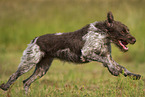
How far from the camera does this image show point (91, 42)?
23.6ft

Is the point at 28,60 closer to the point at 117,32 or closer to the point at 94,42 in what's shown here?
the point at 94,42

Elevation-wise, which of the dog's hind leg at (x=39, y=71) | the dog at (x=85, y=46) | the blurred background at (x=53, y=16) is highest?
the blurred background at (x=53, y=16)

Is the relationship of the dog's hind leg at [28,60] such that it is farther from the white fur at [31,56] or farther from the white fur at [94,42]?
the white fur at [94,42]

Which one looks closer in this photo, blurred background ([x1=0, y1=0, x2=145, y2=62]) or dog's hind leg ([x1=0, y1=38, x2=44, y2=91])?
dog's hind leg ([x1=0, y1=38, x2=44, y2=91])

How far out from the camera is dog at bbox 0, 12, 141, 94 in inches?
282

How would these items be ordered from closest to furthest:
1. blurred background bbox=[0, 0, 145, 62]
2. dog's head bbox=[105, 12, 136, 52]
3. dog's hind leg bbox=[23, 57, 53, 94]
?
dog's head bbox=[105, 12, 136, 52], dog's hind leg bbox=[23, 57, 53, 94], blurred background bbox=[0, 0, 145, 62]

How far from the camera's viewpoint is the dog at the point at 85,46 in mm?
7164

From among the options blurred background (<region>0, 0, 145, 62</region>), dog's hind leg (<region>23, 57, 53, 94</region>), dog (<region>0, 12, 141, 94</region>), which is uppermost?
blurred background (<region>0, 0, 145, 62</region>)

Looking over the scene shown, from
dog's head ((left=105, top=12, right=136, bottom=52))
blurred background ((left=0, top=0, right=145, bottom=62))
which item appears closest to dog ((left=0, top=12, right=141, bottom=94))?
dog's head ((left=105, top=12, right=136, bottom=52))

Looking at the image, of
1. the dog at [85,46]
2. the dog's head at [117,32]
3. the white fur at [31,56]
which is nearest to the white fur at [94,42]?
the dog at [85,46]

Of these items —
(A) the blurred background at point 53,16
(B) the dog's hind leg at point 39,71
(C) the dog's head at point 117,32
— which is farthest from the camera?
(A) the blurred background at point 53,16

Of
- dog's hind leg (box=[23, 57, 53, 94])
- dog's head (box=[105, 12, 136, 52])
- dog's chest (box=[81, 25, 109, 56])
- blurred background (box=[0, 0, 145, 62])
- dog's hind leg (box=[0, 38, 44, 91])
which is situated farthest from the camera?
blurred background (box=[0, 0, 145, 62])

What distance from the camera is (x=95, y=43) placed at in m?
7.18

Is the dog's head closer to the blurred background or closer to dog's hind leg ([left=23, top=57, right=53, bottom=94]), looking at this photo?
dog's hind leg ([left=23, top=57, right=53, bottom=94])
